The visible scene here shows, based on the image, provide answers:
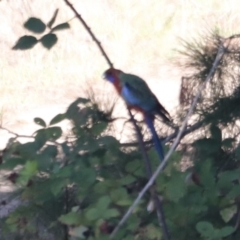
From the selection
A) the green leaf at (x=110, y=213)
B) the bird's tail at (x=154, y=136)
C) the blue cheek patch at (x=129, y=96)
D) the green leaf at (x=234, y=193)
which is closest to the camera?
the green leaf at (x=110, y=213)

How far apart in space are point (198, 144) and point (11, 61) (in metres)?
4.33

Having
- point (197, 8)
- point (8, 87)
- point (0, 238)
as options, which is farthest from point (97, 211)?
point (197, 8)

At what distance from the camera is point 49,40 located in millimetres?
1454

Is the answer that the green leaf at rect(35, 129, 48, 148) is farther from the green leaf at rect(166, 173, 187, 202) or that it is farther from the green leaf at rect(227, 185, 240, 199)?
the green leaf at rect(227, 185, 240, 199)

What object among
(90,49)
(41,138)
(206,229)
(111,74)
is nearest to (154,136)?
(111,74)

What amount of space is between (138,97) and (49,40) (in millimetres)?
605

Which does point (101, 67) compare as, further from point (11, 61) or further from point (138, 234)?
point (138, 234)

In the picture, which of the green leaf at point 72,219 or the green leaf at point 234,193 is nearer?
the green leaf at point 72,219

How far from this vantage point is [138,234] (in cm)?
150

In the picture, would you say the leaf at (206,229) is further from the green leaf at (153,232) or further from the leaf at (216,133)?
the leaf at (216,133)

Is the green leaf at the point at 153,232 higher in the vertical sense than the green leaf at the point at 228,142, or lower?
lower

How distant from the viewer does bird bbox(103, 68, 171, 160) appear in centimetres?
201

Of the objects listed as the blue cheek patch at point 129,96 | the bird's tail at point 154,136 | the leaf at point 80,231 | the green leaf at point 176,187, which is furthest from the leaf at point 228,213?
the blue cheek patch at point 129,96

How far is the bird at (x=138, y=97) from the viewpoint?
2006 mm
